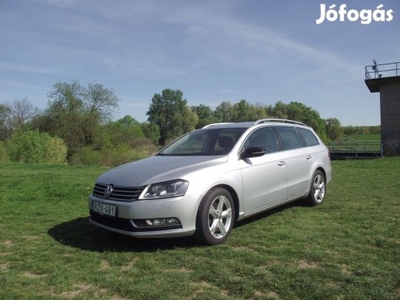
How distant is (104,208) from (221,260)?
5.31 ft

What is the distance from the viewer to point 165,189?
13.5ft

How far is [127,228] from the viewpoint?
4168 millimetres

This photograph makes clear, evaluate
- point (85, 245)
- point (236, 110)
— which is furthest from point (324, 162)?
point (236, 110)

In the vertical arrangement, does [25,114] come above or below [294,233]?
above

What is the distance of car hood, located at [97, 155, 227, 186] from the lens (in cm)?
420

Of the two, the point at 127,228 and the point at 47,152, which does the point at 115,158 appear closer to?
the point at 47,152

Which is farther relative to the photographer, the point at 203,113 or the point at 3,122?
the point at 203,113

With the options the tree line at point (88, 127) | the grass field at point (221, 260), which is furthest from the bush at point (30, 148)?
the grass field at point (221, 260)

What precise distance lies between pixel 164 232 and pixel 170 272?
63cm

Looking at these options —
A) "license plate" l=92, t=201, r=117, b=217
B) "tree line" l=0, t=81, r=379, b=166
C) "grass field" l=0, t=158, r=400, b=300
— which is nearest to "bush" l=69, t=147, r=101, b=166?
"tree line" l=0, t=81, r=379, b=166

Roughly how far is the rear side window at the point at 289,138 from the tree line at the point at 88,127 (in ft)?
94.7

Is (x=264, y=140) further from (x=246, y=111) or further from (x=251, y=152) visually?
(x=246, y=111)

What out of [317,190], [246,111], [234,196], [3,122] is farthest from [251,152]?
[246,111]

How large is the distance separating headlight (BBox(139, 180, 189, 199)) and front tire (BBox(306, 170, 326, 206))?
328cm
